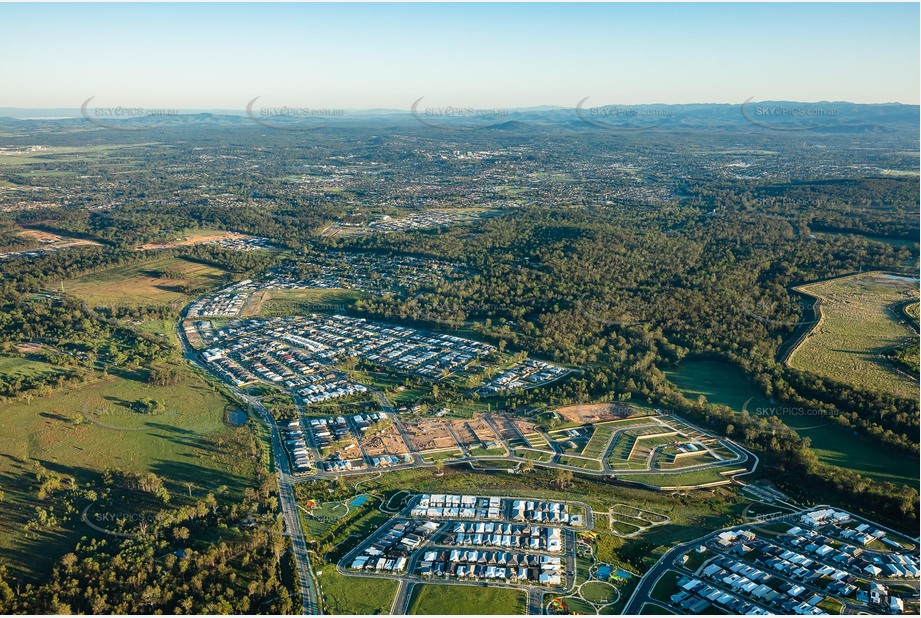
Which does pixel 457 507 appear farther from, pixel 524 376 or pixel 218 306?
pixel 218 306

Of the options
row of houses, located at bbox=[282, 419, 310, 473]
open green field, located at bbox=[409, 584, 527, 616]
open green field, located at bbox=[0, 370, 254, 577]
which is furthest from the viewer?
row of houses, located at bbox=[282, 419, 310, 473]

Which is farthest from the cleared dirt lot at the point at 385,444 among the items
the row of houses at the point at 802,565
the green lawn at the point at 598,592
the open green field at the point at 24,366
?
the open green field at the point at 24,366

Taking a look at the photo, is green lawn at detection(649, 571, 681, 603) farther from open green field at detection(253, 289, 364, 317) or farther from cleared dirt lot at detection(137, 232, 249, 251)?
cleared dirt lot at detection(137, 232, 249, 251)

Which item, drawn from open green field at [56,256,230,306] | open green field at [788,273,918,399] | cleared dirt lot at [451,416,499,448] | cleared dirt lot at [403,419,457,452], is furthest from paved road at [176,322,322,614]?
open green field at [788,273,918,399]

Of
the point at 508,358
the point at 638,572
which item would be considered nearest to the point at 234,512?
the point at 638,572

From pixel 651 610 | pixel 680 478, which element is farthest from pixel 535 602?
pixel 680 478

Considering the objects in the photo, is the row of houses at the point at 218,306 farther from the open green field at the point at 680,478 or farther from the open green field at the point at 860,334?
the open green field at the point at 860,334

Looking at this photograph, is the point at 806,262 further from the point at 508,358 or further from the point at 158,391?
the point at 158,391
